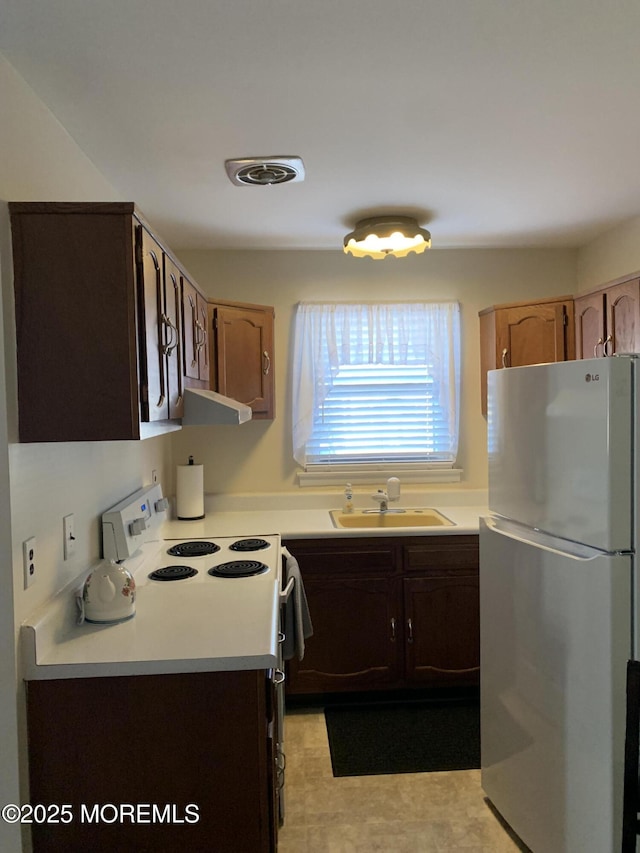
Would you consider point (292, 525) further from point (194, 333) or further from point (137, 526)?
point (194, 333)

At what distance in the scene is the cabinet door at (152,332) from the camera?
167cm

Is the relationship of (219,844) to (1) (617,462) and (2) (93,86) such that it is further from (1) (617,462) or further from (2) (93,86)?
(2) (93,86)

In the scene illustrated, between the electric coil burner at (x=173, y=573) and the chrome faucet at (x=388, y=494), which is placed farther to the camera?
the chrome faucet at (x=388, y=494)

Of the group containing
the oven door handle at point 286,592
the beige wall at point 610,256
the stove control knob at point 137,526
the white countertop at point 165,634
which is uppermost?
the beige wall at point 610,256

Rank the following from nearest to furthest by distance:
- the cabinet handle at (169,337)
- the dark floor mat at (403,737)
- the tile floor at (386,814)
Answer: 1. the cabinet handle at (169,337)
2. the tile floor at (386,814)
3. the dark floor mat at (403,737)

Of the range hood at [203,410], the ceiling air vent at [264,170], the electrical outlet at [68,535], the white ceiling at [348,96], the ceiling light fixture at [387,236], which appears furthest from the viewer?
the ceiling light fixture at [387,236]

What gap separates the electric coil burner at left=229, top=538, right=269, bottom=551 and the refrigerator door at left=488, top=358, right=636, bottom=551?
1.07 m

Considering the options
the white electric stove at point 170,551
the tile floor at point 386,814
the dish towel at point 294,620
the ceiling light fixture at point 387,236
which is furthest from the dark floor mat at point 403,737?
the ceiling light fixture at point 387,236

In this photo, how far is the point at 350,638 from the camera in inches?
117

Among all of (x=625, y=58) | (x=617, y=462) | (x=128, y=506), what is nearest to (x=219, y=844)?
(x=128, y=506)

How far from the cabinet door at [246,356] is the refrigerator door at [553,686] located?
61.8 inches

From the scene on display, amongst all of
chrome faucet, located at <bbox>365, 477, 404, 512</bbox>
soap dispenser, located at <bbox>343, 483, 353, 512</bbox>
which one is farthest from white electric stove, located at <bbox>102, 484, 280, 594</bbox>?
chrome faucet, located at <bbox>365, 477, 404, 512</bbox>

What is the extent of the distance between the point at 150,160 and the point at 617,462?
1.83 m

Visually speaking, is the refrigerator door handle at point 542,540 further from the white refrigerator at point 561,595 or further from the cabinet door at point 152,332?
the cabinet door at point 152,332
